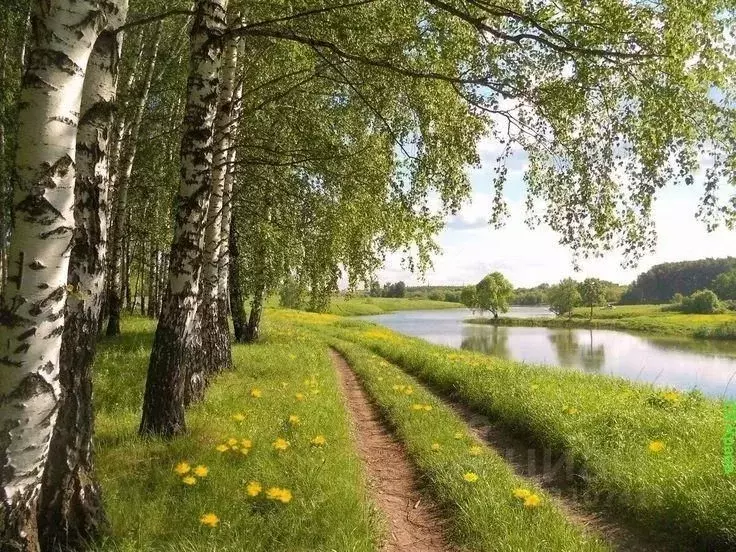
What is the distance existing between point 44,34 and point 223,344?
360 inches

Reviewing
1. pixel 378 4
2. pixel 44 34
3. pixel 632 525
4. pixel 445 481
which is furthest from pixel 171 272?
pixel 632 525

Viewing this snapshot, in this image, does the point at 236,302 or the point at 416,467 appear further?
the point at 236,302

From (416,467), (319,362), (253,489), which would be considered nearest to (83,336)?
(253,489)

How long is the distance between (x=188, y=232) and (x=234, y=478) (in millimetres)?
2820

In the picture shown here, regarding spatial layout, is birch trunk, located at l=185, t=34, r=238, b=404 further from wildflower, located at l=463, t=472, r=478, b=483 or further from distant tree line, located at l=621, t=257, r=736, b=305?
distant tree line, located at l=621, t=257, r=736, b=305

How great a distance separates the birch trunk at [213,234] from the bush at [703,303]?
99.3 metres

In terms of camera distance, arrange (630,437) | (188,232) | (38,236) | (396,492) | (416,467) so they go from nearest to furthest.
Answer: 1. (38,236)
2. (396,492)
3. (188,232)
4. (416,467)
5. (630,437)

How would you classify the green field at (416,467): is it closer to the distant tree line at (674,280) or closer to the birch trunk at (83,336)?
the birch trunk at (83,336)

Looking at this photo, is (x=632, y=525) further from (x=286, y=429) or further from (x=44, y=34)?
(x=44, y=34)

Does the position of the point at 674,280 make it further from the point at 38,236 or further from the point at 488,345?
the point at 38,236

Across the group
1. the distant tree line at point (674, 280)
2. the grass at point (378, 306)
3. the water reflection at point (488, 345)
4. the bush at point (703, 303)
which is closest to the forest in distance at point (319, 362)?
the water reflection at point (488, 345)

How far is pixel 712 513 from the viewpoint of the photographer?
452 centimetres

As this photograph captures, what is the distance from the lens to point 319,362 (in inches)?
543

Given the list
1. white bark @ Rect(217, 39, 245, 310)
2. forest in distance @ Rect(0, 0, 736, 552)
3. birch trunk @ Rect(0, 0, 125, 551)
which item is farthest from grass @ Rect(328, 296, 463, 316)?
birch trunk @ Rect(0, 0, 125, 551)
